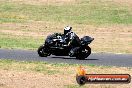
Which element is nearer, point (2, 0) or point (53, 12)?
point (53, 12)

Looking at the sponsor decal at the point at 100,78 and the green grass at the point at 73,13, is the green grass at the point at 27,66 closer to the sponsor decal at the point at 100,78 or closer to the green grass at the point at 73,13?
the sponsor decal at the point at 100,78

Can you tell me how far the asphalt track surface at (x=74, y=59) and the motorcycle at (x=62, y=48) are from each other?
10.2 inches

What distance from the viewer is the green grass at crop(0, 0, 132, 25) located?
5035 cm

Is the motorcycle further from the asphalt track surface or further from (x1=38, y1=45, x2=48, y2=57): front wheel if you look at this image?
the asphalt track surface

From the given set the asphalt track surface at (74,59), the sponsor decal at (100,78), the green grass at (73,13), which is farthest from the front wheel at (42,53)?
the green grass at (73,13)

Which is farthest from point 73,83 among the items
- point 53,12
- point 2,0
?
point 2,0

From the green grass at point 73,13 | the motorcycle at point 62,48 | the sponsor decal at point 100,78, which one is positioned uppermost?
the sponsor decal at point 100,78

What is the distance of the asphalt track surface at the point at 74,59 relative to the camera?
24.2 metres

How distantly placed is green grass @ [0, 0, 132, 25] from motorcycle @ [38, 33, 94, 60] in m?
23.0

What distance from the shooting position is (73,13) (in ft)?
179

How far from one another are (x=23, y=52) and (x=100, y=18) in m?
25.0

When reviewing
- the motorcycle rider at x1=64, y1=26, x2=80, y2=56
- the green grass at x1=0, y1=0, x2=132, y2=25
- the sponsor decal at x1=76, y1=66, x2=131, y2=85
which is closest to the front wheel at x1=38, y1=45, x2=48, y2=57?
the motorcycle rider at x1=64, y1=26, x2=80, y2=56

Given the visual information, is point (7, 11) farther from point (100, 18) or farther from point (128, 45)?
point (128, 45)

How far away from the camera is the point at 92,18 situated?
51.5m
